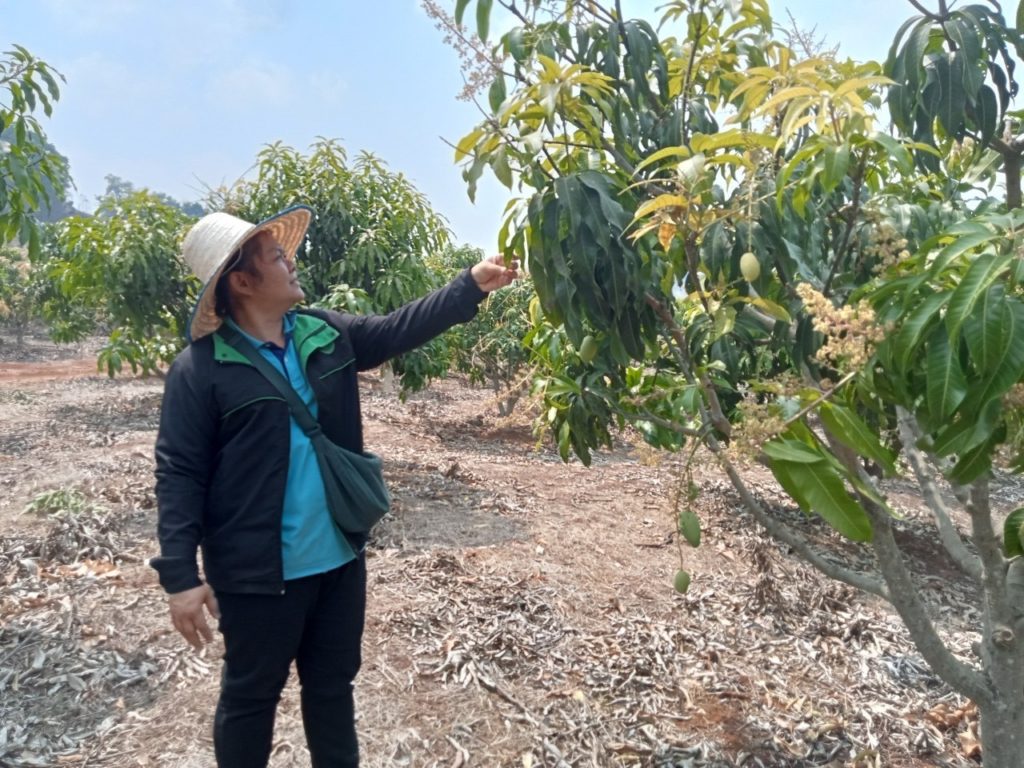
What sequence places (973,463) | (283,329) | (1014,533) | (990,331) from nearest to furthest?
(990,331) → (973,463) → (1014,533) → (283,329)

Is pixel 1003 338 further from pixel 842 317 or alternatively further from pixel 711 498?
pixel 711 498

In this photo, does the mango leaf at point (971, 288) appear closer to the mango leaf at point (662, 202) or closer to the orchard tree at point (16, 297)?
the mango leaf at point (662, 202)

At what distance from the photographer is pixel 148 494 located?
4852 mm

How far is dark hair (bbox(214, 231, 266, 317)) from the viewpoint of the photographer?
185cm

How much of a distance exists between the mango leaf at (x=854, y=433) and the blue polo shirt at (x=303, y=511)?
112 centimetres

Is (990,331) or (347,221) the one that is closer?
(990,331)

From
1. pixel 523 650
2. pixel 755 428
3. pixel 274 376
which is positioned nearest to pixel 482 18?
pixel 274 376

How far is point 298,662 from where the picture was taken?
2006 mm

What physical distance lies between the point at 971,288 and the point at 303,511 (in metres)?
1.40

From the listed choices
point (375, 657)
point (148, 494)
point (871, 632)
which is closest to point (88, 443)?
point (148, 494)

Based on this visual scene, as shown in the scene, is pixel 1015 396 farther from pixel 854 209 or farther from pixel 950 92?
pixel 950 92

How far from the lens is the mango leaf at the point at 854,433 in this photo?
4.31 ft

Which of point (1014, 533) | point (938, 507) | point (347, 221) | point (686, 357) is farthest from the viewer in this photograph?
point (347, 221)

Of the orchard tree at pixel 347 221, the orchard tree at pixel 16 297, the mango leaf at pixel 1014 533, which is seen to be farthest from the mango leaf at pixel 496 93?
the orchard tree at pixel 16 297
